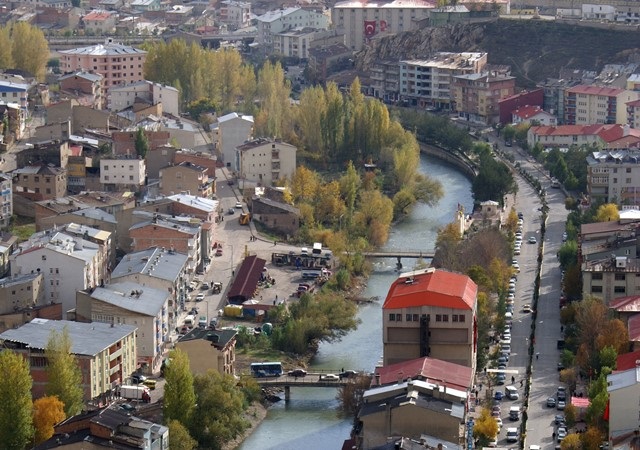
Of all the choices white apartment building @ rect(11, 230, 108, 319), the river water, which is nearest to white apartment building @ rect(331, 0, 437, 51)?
the river water

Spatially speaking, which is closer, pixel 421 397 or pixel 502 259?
pixel 421 397

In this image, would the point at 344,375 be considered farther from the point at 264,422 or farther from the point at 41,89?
the point at 41,89

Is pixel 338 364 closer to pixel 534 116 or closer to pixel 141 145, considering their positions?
pixel 141 145

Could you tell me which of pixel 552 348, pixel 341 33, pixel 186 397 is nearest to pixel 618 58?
pixel 341 33

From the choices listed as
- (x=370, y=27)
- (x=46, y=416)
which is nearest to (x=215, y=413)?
(x=46, y=416)

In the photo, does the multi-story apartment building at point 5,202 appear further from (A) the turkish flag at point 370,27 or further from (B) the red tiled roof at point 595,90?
(A) the turkish flag at point 370,27
